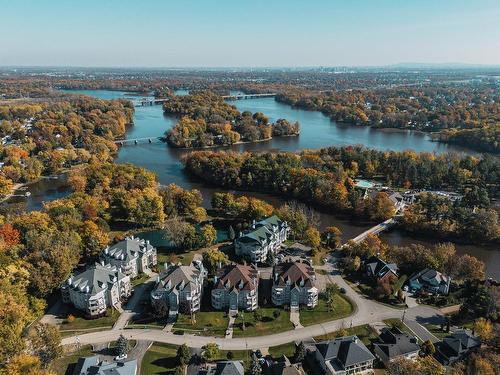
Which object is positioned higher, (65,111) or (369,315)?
(65,111)

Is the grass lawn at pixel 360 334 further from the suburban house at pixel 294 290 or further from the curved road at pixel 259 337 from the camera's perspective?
the suburban house at pixel 294 290

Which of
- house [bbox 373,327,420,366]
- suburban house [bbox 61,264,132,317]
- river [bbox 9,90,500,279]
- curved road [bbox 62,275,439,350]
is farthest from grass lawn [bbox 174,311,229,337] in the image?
river [bbox 9,90,500,279]

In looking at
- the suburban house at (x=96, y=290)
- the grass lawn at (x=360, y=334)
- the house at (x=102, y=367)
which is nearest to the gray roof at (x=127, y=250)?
the suburban house at (x=96, y=290)

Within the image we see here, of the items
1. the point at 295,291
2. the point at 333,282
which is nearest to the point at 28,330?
the point at 295,291

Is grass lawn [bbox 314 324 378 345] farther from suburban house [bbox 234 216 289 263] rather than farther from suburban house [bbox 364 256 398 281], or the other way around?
suburban house [bbox 234 216 289 263]

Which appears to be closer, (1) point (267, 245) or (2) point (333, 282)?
(2) point (333, 282)

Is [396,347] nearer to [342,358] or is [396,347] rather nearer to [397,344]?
[397,344]

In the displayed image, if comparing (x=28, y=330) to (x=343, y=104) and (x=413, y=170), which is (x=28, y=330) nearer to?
(x=413, y=170)
